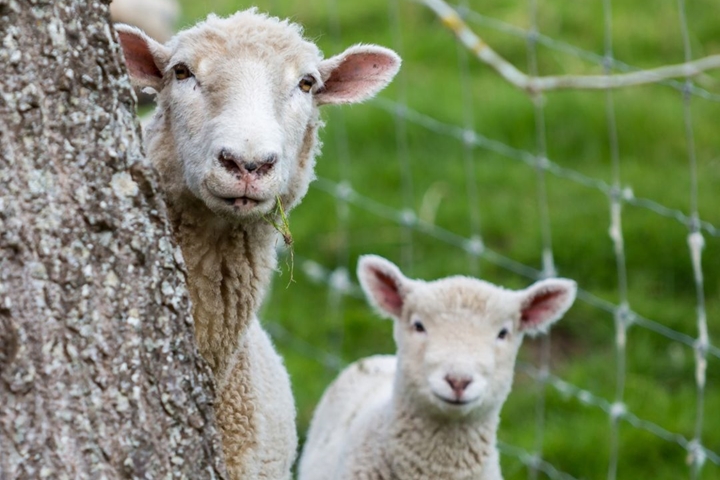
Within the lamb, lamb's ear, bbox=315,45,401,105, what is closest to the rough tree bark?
lamb's ear, bbox=315,45,401,105

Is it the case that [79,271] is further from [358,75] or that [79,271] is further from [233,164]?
[358,75]

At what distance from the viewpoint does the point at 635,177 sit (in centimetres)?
707

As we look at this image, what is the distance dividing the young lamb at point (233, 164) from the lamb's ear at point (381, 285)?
876 millimetres

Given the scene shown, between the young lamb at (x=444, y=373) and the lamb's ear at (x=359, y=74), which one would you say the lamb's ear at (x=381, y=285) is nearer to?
the young lamb at (x=444, y=373)

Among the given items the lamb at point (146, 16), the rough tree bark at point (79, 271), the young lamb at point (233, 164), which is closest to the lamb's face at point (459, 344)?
the young lamb at point (233, 164)

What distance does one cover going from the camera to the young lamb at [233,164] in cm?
305

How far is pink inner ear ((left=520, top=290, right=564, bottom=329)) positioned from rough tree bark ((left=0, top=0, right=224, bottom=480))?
1.99 metres

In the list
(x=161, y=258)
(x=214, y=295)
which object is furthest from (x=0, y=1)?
(x=214, y=295)

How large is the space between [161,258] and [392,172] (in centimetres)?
490

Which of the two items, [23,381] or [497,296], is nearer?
[23,381]

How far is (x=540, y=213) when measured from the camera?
6.89m

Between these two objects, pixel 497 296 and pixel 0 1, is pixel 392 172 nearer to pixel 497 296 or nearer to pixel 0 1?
pixel 497 296

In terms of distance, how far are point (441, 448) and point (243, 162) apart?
1.53 metres

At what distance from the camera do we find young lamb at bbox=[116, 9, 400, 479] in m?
3.05
